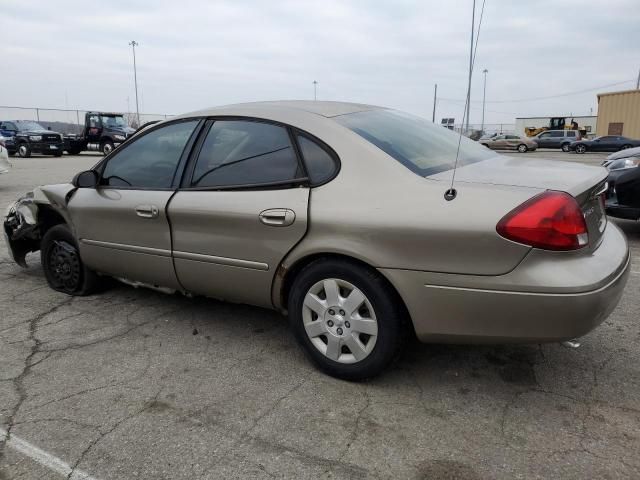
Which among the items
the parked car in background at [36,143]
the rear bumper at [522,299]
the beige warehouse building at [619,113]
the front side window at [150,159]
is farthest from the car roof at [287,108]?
the beige warehouse building at [619,113]

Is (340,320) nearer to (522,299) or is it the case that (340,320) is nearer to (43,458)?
(522,299)

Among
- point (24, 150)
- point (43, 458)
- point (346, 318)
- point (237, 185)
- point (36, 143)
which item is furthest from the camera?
point (24, 150)

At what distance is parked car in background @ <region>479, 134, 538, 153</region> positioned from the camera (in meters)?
33.8

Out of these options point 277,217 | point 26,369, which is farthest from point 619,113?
point 26,369

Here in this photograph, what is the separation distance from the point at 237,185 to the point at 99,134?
80.4 ft

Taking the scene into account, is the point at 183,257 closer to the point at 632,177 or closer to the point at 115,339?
the point at 115,339

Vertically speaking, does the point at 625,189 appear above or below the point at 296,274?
above

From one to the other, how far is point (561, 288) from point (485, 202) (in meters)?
0.48

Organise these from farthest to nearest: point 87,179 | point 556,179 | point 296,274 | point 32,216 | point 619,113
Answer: point 619,113
point 32,216
point 87,179
point 296,274
point 556,179

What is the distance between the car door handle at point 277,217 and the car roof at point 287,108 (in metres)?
0.60

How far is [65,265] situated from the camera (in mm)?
4184

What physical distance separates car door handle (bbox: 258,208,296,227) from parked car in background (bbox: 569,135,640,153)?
31.9m

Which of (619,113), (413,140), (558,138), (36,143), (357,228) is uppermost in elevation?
(619,113)

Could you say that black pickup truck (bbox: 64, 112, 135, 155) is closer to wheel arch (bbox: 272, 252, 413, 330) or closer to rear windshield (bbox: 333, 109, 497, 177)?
rear windshield (bbox: 333, 109, 497, 177)
